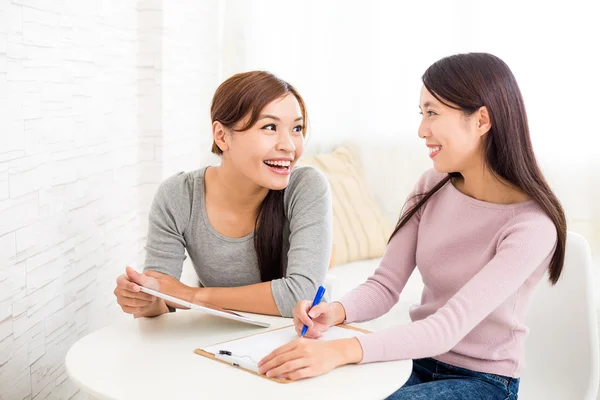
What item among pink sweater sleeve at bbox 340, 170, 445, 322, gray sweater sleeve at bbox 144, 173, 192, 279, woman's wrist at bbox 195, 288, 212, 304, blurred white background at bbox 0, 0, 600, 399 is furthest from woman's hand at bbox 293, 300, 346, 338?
blurred white background at bbox 0, 0, 600, 399

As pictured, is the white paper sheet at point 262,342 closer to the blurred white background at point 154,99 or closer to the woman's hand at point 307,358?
the woman's hand at point 307,358

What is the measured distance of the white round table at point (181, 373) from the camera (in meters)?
1.08

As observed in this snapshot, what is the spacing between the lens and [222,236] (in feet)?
5.41

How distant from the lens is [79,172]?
6.17ft

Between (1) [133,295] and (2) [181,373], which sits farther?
(1) [133,295]

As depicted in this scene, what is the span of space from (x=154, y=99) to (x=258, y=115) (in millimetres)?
941

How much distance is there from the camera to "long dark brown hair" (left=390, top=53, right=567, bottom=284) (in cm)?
141

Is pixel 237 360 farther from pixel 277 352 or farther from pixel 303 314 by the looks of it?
pixel 303 314

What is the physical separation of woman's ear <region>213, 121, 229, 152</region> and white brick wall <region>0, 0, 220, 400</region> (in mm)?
389

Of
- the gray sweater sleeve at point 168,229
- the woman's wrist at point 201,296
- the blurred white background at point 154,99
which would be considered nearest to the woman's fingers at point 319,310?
the woman's wrist at point 201,296

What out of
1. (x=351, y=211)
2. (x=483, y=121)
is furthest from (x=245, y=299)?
(x=351, y=211)

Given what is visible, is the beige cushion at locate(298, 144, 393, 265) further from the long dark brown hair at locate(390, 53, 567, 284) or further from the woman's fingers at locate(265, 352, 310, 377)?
the woman's fingers at locate(265, 352, 310, 377)

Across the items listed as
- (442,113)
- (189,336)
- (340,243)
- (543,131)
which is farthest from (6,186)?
(543,131)

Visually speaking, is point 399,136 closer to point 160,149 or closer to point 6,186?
point 160,149
